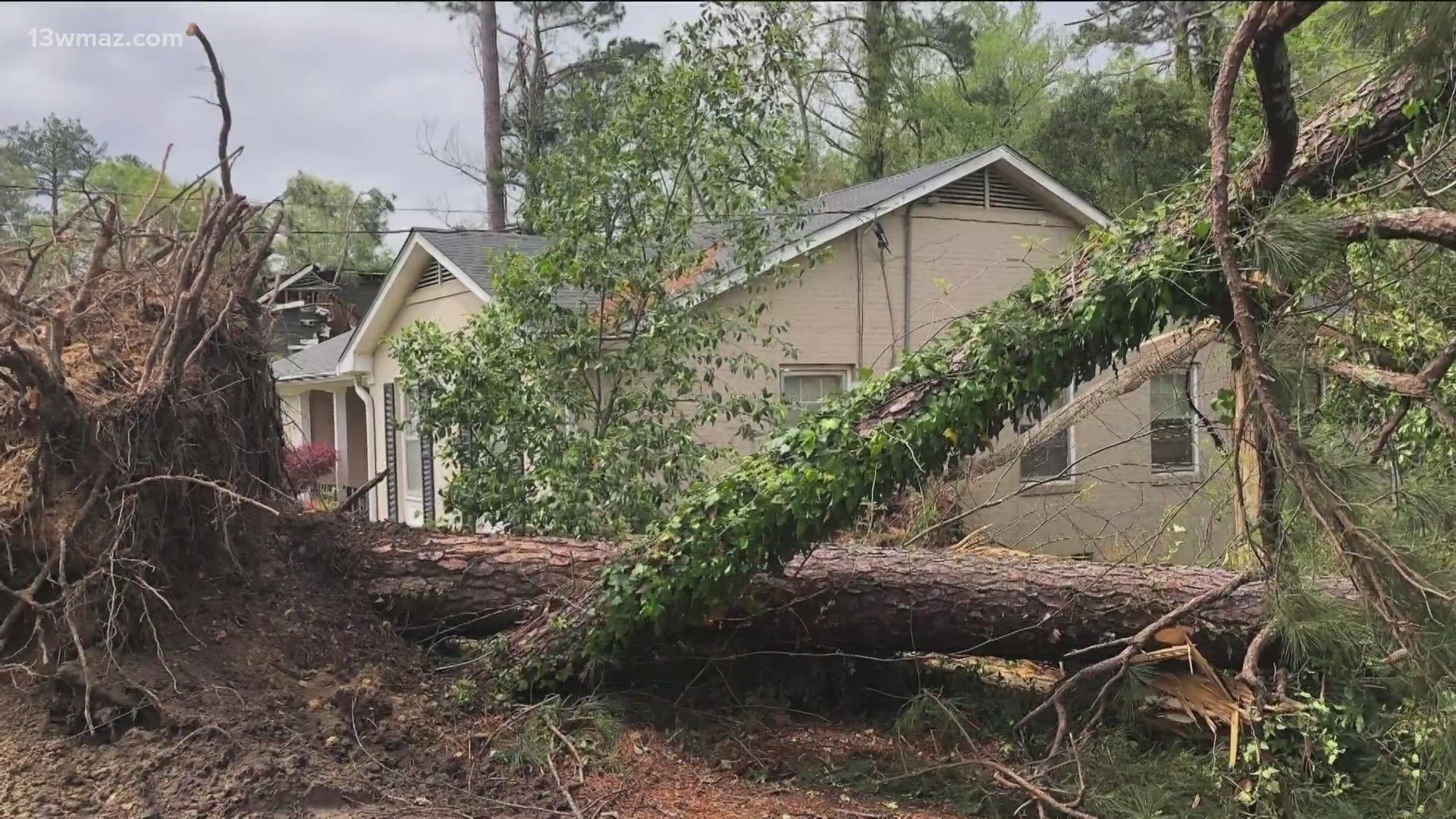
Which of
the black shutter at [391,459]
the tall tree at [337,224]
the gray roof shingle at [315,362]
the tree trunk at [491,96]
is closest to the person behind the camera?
the black shutter at [391,459]

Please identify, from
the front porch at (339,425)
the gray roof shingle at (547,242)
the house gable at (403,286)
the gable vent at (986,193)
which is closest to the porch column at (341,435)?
the front porch at (339,425)

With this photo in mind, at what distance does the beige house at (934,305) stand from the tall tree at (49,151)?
3.45 metres

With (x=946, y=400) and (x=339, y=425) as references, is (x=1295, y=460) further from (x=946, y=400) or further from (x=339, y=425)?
(x=339, y=425)

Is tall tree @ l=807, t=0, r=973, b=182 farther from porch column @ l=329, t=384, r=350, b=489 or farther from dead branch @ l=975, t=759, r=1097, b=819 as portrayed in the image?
dead branch @ l=975, t=759, r=1097, b=819

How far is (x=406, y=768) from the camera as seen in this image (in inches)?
165

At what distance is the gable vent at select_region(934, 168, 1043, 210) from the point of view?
10836 millimetres

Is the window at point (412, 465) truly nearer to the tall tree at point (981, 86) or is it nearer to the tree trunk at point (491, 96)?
the tree trunk at point (491, 96)

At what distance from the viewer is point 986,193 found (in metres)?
11.0

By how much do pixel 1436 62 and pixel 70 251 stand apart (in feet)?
19.7

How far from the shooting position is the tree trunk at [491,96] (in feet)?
65.4

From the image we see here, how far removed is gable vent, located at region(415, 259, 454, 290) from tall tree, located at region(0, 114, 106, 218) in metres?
3.52

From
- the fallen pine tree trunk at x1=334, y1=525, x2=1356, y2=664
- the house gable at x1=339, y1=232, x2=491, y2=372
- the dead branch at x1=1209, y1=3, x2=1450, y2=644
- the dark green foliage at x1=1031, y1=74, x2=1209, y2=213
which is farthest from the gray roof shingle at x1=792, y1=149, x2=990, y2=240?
the dead branch at x1=1209, y1=3, x2=1450, y2=644

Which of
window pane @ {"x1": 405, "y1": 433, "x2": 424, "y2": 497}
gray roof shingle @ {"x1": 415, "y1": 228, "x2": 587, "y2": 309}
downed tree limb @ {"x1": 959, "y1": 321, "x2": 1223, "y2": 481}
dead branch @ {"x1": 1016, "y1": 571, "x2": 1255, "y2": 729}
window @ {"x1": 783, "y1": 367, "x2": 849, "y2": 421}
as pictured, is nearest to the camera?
dead branch @ {"x1": 1016, "y1": 571, "x2": 1255, "y2": 729}

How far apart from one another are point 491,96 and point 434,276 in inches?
381
